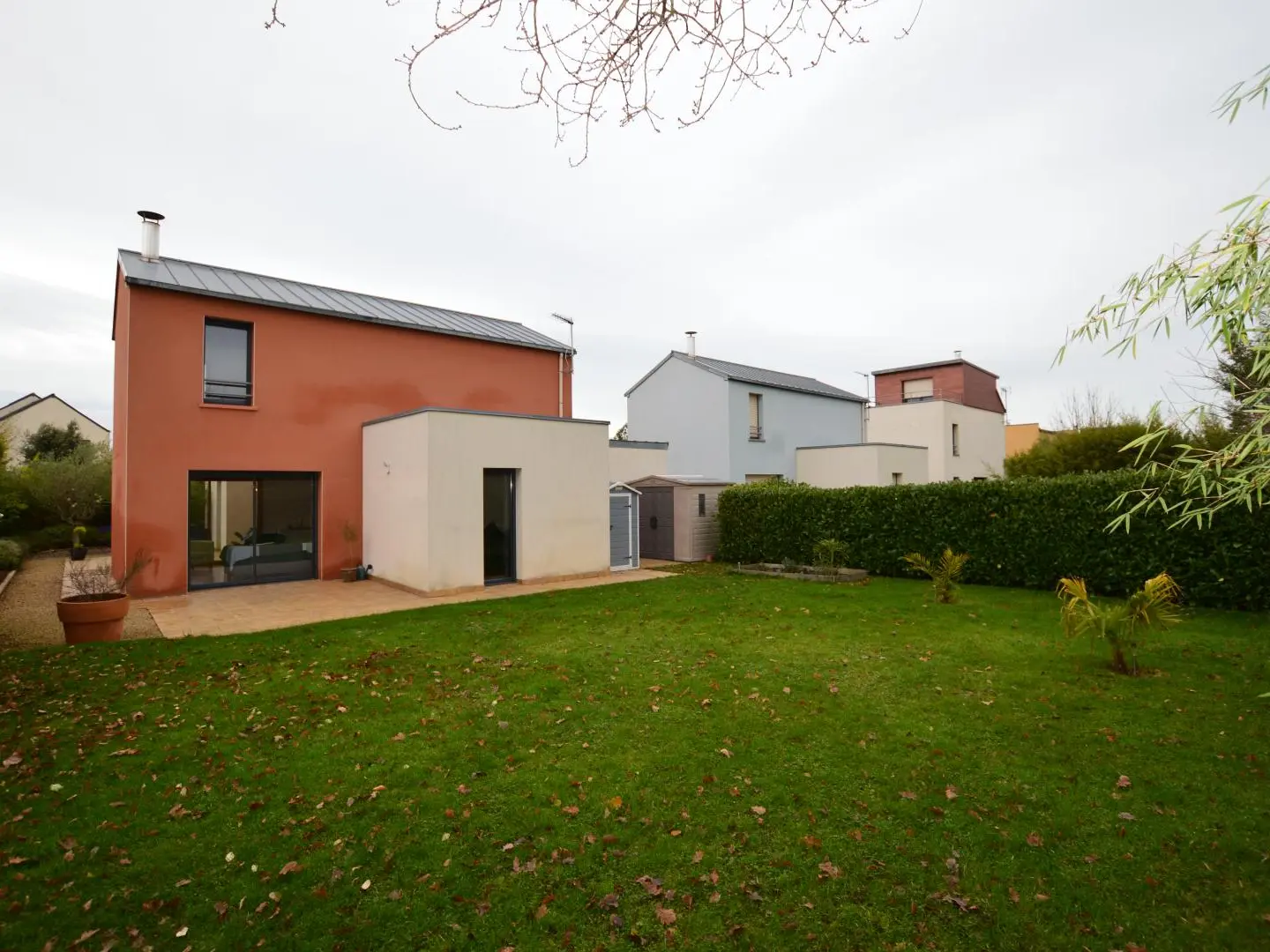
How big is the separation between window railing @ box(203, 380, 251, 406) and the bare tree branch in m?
11.3

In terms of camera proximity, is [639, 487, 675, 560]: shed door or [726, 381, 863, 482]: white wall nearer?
[639, 487, 675, 560]: shed door

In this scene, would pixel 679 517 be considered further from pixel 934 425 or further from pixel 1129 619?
pixel 934 425

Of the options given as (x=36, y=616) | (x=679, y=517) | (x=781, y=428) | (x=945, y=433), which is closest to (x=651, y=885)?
(x=36, y=616)

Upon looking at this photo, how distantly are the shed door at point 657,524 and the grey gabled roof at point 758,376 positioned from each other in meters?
6.33

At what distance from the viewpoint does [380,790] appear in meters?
3.93

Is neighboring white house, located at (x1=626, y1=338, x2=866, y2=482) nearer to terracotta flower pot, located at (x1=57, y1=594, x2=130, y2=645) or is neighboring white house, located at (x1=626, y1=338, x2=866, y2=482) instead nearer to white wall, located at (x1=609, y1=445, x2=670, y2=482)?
white wall, located at (x1=609, y1=445, x2=670, y2=482)

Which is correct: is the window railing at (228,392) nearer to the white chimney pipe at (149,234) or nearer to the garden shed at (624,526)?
the white chimney pipe at (149,234)

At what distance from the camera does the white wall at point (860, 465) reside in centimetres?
2194

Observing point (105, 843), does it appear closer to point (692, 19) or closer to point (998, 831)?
point (998, 831)

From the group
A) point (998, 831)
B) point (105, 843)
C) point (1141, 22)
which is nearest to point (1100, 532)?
A: point (1141, 22)

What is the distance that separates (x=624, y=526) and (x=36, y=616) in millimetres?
10455

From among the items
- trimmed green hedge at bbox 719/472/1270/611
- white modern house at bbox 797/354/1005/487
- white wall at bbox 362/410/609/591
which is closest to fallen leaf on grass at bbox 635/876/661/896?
white wall at bbox 362/410/609/591

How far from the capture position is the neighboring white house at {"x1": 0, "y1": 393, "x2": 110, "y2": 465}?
29169 millimetres

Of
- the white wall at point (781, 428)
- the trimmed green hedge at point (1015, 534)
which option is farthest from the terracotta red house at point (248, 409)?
the white wall at point (781, 428)
